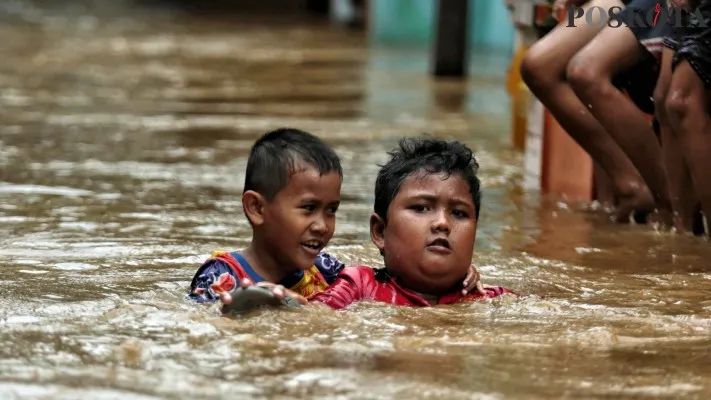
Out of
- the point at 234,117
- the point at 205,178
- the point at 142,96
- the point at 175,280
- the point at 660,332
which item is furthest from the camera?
the point at 142,96

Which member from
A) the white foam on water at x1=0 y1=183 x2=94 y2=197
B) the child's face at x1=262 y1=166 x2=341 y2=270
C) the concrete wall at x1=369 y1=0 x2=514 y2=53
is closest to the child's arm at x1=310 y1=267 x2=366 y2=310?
the child's face at x1=262 y1=166 x2=341 y2=270

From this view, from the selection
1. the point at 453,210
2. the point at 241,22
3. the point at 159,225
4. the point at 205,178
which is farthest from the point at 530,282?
the point at 241,22

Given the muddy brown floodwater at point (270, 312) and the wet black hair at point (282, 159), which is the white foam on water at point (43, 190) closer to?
the muddy brown floodwater at point (270, 312)

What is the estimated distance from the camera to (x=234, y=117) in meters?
9.98

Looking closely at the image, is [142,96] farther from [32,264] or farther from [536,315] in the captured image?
[536,315]

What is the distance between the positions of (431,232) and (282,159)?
0.51 meters

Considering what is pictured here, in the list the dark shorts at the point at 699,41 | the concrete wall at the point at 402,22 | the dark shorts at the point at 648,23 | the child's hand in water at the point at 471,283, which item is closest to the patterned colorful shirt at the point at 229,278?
the child's hand in water at the point at 471,283

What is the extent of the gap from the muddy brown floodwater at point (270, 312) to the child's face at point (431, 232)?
0.47 feet

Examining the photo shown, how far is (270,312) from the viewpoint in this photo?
3.85 metres

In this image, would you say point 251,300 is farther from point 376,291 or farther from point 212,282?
point 376,291

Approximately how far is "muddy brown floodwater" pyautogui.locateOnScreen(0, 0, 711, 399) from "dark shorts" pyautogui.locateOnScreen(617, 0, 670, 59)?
2.60ft

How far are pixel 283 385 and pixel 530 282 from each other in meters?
1.76

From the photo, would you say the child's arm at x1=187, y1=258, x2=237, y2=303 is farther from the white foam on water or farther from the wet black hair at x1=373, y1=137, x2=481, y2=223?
the white foam on water

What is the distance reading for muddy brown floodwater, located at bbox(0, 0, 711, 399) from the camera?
10.8 ft
